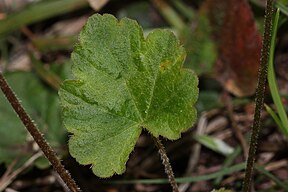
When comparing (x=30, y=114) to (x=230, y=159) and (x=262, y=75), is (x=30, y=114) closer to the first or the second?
(x=230, y=159)

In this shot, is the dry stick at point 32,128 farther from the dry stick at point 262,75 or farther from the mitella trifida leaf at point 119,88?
the dry stick at point 262,75

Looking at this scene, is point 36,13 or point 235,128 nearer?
point 235,128

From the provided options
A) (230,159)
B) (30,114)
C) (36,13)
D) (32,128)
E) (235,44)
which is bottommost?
(30,114)

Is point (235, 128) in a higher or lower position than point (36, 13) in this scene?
lower

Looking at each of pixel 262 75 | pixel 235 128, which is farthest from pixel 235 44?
pixel 262 75

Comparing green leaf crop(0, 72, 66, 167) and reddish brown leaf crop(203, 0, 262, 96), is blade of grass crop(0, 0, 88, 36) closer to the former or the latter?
green leaf crop(0, 72, 66, 167)

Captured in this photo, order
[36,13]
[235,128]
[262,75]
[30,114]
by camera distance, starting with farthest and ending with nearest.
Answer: [36,13], [30,114], [235,128], [262,75]

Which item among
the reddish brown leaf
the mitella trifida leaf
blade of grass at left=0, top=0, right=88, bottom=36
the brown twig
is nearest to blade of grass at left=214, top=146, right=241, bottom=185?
the brown twig
